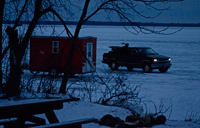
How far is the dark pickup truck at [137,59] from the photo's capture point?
2266 cm

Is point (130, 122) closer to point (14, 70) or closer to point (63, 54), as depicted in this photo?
point (14, 70)

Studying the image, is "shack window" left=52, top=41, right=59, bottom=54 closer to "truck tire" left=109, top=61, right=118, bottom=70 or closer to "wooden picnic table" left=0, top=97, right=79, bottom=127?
"truck tire" left=109, top=61, right=118, bottom=70

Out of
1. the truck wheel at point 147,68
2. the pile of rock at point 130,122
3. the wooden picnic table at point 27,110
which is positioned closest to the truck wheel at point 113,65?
the truck wheel at point 147,68

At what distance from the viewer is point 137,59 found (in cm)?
2359

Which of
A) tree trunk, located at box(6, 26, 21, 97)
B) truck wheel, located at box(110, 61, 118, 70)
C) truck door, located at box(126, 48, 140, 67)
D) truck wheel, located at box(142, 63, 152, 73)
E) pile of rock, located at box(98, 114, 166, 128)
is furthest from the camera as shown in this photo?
truck wheel, located at box(110, 61, 118, 70)

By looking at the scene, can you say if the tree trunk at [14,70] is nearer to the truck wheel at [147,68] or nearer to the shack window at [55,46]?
the shack window at [55,46]

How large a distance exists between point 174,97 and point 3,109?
9.41m

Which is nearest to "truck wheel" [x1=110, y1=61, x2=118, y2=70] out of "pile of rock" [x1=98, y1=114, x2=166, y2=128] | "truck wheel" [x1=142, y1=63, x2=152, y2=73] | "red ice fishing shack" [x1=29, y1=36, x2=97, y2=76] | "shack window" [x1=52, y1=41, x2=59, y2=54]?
"truck wheel" [x1=142, y1=63, x2=152, y2=73]

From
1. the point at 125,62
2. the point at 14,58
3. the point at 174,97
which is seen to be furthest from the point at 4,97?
the point at 125,62

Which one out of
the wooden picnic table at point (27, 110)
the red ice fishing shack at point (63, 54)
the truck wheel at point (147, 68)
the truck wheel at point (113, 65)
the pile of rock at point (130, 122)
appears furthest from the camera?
the truck wheel at point (113, 65)

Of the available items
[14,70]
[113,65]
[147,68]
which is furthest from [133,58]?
[14,70]

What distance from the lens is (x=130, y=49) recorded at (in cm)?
2434

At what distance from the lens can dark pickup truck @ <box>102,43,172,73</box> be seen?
22.7 m

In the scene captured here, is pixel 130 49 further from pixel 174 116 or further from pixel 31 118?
pixel 31 118
